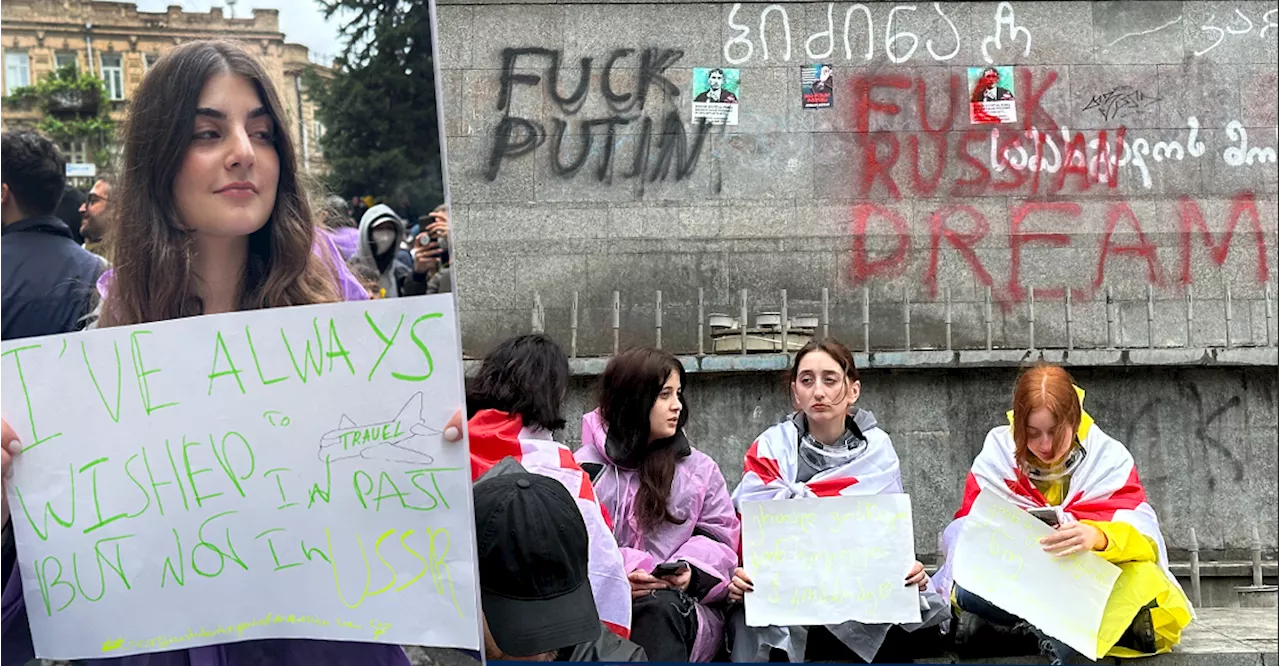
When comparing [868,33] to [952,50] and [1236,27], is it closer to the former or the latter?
[952,50]

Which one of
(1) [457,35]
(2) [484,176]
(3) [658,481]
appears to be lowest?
(3) [658,481]

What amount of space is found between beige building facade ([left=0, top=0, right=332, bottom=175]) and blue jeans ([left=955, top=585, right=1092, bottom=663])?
2545 millimetres

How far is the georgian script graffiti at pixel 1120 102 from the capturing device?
8594 mm

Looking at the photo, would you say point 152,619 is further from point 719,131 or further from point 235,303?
point 719,131

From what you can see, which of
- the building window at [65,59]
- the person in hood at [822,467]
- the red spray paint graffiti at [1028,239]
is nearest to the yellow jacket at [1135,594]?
the person in hood at [822,467]

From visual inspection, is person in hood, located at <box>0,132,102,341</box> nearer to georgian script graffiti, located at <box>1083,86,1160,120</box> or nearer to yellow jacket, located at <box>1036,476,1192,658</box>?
yellow jacket, located at <box>1036,476,1192,658</box>

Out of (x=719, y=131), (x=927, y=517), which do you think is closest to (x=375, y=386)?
(x=927, y=517)

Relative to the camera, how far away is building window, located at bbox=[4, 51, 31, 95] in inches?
111

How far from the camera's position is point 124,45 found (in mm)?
2693

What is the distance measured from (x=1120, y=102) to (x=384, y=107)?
7.05 metres

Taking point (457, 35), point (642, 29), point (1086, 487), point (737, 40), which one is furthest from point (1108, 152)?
point (1086, 487)

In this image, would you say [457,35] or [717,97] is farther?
[717,97]

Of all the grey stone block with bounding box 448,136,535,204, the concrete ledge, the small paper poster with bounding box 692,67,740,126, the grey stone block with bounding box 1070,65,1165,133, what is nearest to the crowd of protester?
the concrete ledge

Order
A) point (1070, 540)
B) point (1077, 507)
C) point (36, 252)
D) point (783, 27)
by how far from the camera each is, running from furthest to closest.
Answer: point (783, 27) → point (1077, 507) → point (1070, 540) → point (36, 252)
